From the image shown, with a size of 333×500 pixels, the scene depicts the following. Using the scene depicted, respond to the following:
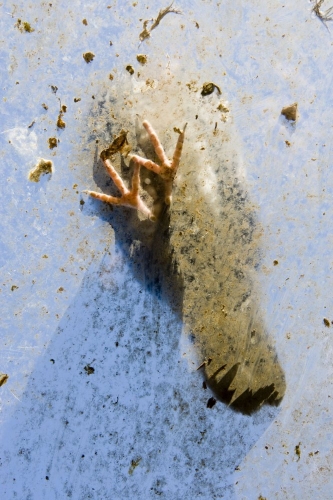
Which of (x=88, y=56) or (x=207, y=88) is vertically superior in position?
(x=207, y=88)

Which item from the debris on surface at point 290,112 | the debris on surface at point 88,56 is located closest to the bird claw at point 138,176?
the debris on surface at point 88,56

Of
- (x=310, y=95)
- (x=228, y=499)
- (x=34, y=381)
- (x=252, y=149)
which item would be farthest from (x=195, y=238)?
(x=228, y=499)

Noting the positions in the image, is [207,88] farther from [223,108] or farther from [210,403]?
[210,403]

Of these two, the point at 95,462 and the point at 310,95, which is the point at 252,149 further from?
the point at 95,462

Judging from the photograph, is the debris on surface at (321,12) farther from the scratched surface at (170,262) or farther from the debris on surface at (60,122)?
the debris on surface at (60,122)

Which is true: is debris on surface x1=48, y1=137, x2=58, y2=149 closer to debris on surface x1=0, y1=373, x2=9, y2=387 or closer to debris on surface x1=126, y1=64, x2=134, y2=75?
debris on surface x1=126, y1=64, x2=134, y2=75

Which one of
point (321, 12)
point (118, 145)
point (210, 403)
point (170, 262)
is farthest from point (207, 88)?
point (210, 403)
